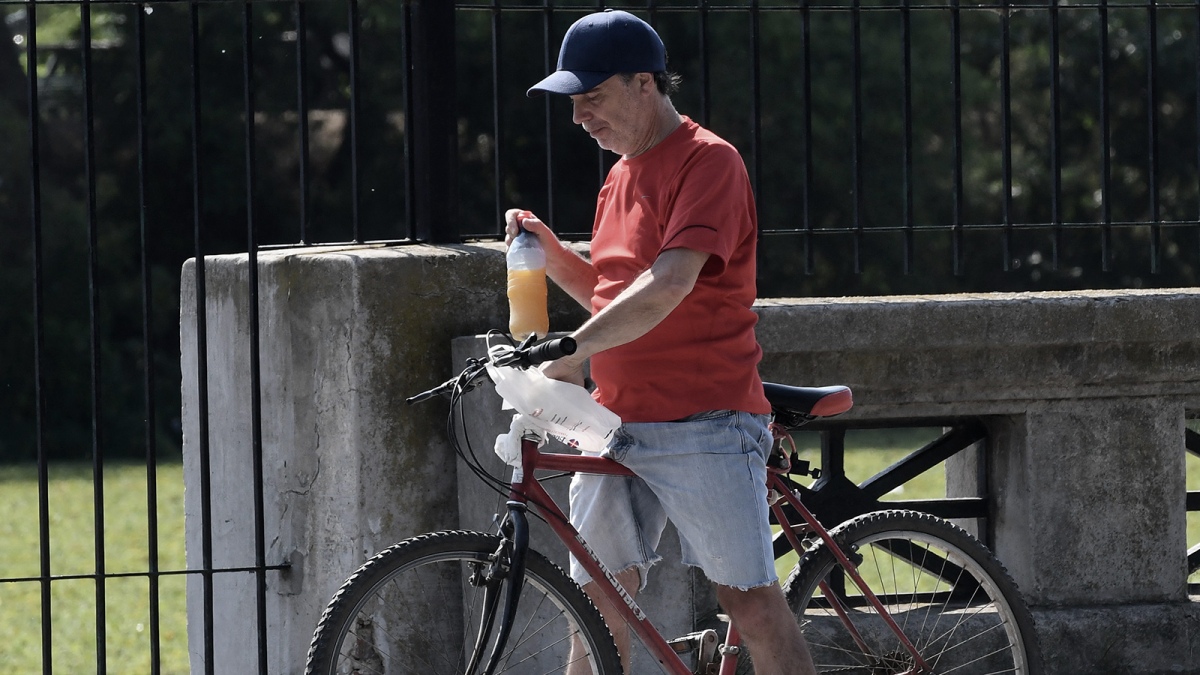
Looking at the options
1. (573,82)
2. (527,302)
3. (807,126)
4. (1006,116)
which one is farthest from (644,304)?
(1006,116)

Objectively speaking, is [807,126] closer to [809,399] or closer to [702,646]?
[809,399]

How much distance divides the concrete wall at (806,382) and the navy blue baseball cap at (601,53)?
1.08m

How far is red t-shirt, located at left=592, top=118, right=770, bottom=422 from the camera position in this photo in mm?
3338

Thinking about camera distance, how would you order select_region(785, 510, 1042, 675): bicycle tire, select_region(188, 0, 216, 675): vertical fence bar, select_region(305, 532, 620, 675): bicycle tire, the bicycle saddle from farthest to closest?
select_region(188, 0, 216, 675): vertical fence bar, select_region(785, 510, 1042, 675): bicycle tire, the bicycle saddle, select_region(305, 532, 620, 675): bicycle tire

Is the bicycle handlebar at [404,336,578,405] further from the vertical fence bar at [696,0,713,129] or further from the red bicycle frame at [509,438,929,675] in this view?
the vertical fence bar at [696,0,713,129]

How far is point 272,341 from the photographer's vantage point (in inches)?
177

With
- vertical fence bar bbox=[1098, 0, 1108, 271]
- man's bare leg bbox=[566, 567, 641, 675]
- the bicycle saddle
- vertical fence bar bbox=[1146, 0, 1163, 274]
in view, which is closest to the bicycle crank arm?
man's bare leg bbox=[566, 567, 641, 675]

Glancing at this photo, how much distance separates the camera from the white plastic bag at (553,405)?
3.31 metres

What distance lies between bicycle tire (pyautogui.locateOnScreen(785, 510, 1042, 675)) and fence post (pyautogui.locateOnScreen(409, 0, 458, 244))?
4.86 ft

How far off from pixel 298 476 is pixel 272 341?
15.5 inches

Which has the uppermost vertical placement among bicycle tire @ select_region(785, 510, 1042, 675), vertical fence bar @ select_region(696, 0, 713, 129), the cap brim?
vertical fence bar @ select_region(696, 0, 713, 129)

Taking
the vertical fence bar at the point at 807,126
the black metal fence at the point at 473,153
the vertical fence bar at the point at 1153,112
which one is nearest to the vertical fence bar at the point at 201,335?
the vertical fence bar at the point at 807,126

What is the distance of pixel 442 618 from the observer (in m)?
4.30

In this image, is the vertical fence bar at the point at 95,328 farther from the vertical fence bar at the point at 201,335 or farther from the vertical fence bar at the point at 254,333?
the vertical fence bar at the point at 254,333
